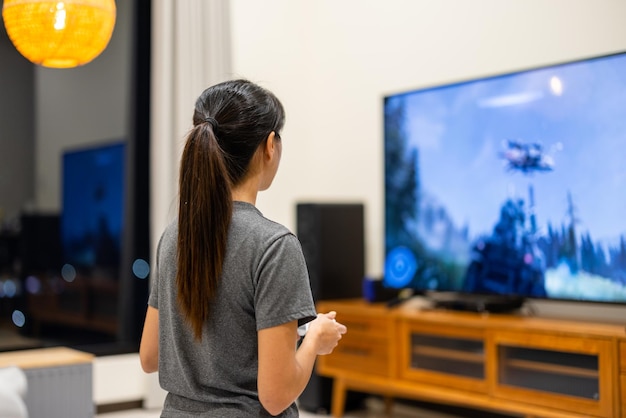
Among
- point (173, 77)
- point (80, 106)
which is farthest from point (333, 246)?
point (80, 106)

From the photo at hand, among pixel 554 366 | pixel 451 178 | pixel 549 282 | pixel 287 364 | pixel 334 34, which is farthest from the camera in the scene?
pixel 334 34

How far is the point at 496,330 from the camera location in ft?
11.2

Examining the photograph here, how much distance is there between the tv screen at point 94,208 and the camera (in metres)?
4.75

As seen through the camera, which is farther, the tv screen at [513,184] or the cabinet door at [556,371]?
the tv screen at [513,184]

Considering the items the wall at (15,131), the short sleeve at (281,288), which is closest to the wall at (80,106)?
the wall at (15,131)

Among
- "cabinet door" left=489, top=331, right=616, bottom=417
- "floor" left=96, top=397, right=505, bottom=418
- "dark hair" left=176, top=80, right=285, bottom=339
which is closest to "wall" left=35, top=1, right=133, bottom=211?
"floor" left=96, top=397, right=505, bottom=418

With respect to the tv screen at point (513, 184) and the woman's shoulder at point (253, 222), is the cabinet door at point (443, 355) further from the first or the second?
the woman's shoulder at point (253, 222)

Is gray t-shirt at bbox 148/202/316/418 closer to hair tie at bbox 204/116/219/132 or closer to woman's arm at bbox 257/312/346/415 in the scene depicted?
woman's arm at bbox 257/312/346/415

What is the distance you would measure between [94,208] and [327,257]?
5.37ft

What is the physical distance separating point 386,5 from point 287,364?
12.0ft

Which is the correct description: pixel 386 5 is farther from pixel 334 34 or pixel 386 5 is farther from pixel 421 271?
pixel 421 271

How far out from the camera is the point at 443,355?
3621 millimetres

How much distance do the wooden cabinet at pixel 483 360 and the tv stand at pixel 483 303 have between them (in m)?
0.07

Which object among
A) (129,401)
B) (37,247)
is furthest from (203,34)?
(129,401)
